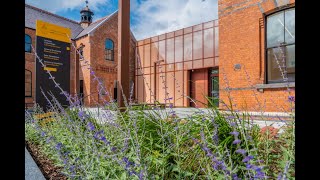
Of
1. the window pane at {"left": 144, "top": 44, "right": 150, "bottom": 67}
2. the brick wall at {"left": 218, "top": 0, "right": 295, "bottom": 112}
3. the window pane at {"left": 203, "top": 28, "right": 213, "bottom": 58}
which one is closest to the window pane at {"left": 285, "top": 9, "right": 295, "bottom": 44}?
the brick wall at {"left": 218, "top": 0, "right": 295, "bottom": 112}

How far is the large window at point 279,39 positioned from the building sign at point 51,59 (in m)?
6.50

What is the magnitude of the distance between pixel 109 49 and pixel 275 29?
16319 mm

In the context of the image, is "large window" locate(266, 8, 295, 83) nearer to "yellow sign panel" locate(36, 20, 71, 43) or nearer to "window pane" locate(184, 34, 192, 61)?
"yellow sign panel" locate(36, 20, 71, 43)

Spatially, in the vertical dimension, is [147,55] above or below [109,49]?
below

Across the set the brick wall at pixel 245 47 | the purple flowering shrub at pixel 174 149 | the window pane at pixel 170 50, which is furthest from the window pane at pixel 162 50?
the purple flowering shrub at pixel 174 149

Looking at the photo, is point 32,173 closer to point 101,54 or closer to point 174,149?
point 174,149

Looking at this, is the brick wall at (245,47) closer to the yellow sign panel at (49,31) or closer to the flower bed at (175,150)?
the yellow sign panel at (49,31)

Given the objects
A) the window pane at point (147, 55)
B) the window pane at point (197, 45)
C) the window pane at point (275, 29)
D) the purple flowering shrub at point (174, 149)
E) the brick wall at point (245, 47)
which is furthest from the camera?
the window pane at point (147, 55)

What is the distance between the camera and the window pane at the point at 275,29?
291 inches

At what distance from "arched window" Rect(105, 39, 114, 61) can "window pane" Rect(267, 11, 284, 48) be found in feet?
51.3

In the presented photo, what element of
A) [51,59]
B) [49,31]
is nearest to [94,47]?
[49,31]

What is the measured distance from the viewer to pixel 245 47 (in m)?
8.28
